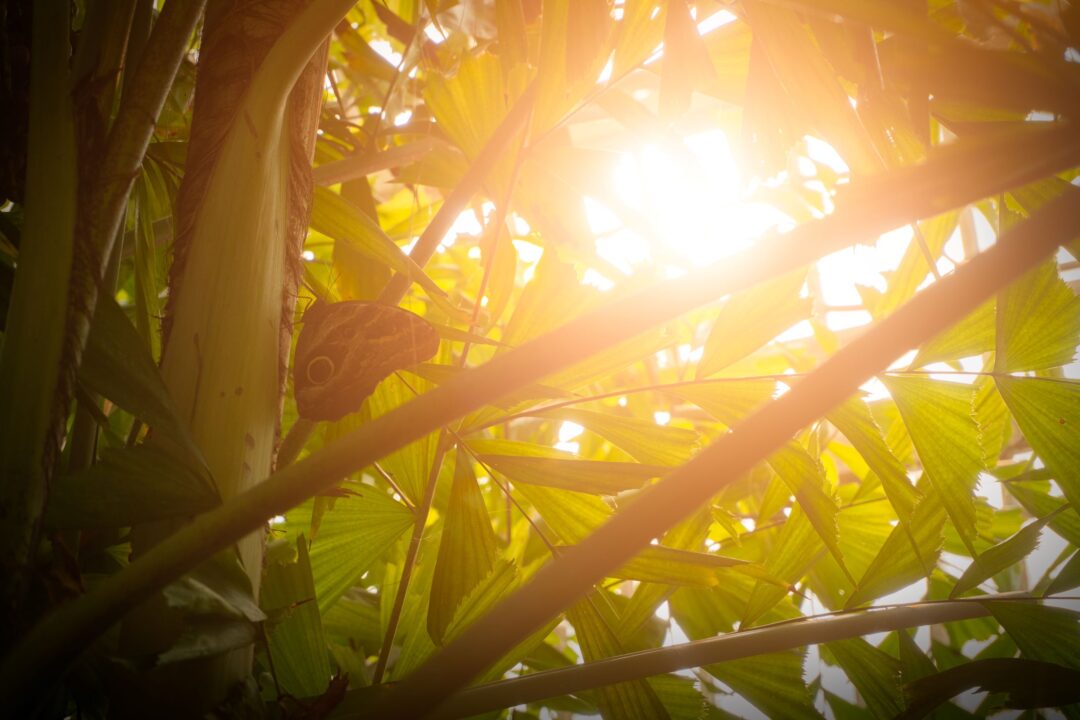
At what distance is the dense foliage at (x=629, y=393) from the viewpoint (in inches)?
7.7

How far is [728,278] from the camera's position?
194 mm

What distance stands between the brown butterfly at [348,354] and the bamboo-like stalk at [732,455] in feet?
0.44

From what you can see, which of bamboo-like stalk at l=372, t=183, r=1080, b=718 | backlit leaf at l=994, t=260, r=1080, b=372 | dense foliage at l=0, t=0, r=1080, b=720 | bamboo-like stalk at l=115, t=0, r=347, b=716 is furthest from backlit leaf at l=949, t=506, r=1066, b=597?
bamboo-like stalk at l=115, t=0, r=347, b=716

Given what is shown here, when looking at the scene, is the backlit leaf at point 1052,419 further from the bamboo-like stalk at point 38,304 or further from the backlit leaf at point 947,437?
the bamboo-like stalk at point 38,304

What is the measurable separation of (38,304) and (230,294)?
6cm

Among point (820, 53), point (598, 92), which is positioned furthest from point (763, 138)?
point (598, 92)

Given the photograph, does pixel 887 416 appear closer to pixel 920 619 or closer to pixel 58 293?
pixel 920 619

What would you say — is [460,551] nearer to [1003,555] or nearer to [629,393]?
[629,393]

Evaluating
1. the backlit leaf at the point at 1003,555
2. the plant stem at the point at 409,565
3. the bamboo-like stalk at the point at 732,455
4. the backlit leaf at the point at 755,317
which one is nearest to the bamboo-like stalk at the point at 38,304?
the bamboo-like stalk at the point at 732,455

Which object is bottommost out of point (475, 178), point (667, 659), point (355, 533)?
point (667, 659)

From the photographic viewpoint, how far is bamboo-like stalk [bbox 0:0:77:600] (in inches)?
8.1

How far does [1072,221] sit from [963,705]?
594 mm

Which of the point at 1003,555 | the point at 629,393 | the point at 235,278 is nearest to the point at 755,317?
the point at 629,393

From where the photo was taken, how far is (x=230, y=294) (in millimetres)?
258
